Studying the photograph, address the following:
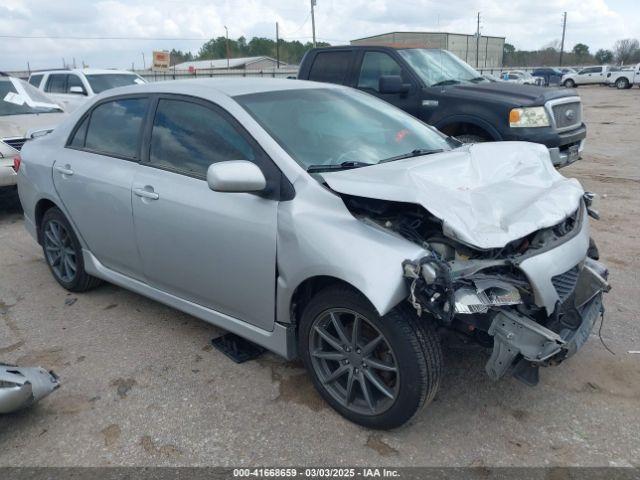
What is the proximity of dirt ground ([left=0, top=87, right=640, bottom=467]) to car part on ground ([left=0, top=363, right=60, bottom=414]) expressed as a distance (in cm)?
18

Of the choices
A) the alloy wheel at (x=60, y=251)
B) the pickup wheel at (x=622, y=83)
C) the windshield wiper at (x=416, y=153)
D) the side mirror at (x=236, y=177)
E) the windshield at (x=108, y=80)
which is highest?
the pickup wheel at (x=622, y=83)

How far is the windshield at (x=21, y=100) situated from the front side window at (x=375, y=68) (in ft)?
15.7

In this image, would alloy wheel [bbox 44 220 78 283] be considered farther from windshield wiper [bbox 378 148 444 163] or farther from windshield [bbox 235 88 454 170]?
windshield wiper [bbox 378 148 444 163]

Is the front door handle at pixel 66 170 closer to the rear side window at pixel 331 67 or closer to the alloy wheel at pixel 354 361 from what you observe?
the alloy wheel at pixel 354 361

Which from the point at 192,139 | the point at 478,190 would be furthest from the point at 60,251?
the point at 478,190

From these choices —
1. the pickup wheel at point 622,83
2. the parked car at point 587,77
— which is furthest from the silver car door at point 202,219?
the parked car at point 587,77

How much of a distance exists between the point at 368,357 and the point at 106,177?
2293mm

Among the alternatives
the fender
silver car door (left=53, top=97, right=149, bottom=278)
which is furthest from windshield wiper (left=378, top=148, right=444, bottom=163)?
the fender

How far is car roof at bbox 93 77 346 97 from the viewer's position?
3.49 meters

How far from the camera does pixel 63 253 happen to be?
461cm

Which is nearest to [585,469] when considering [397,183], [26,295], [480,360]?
[480,360]

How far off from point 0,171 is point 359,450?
6198 millimetres

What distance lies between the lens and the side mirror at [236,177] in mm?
2801

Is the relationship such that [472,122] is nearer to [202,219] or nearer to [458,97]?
[458,97]
